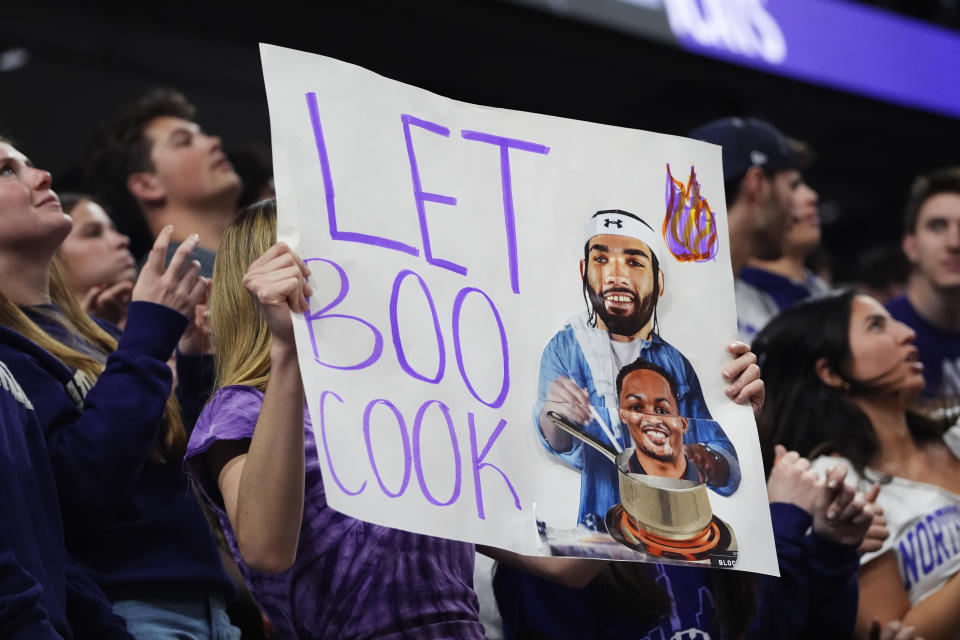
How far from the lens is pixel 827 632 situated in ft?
6.68

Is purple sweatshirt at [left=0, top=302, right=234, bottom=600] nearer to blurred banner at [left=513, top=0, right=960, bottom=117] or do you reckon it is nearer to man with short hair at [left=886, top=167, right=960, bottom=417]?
man with short hair at [left=886, top=167, right=960, bottom=417]

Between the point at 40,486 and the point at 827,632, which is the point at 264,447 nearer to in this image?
the point at 40,486

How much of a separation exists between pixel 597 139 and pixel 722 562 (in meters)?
0.53

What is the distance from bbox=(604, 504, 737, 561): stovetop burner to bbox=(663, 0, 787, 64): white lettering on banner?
347 cm

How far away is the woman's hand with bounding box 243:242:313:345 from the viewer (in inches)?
48.9

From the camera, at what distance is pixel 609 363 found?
1.44 metres

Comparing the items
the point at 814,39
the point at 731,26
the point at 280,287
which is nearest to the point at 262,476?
the point at 280,287

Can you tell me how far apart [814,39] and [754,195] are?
2.19 meters

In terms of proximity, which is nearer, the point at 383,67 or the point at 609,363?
the point at 609,363

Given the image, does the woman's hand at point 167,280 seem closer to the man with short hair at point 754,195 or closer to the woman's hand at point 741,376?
the woman's hand at point 741,376

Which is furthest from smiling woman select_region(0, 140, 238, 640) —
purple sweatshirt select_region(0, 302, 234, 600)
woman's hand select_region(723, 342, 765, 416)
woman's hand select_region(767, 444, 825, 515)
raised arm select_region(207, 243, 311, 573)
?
woman's hand select_region(767, 444, 825, 515)

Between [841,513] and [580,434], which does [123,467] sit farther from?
[841,513]

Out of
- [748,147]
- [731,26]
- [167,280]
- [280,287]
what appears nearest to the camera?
[280,287]

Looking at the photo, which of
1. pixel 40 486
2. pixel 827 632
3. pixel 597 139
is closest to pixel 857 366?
pixel 827 632
